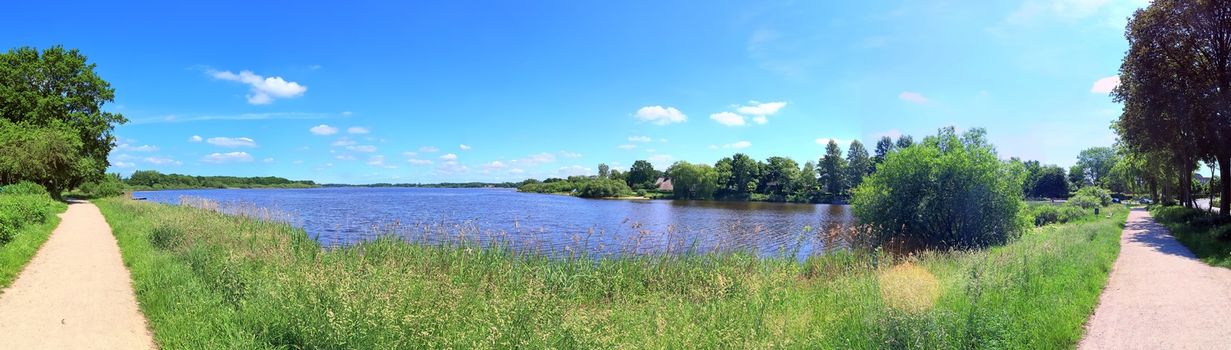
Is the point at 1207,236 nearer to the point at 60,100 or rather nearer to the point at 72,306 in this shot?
the point at 72,306

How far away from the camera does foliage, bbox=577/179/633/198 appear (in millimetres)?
99562

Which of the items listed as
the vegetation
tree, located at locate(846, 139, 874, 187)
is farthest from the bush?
tree, located at locate(846, 139, 874, 187)

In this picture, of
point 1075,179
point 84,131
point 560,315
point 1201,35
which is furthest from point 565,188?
point 560,315

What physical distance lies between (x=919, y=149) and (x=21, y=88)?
54389 millimetres

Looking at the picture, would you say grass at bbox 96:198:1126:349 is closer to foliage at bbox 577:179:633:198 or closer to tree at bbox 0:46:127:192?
tree at bbox 0:46:127:192

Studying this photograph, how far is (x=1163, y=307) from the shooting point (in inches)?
311

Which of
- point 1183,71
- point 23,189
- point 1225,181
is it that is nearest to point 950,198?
point 1183,71

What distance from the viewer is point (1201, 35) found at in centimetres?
1847

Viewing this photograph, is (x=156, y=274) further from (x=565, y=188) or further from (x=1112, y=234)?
(x=565, y=188)

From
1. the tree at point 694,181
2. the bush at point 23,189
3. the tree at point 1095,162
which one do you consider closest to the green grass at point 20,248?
the bush at point 23,189

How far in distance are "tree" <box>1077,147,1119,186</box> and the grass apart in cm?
11844

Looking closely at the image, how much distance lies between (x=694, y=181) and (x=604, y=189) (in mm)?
17507

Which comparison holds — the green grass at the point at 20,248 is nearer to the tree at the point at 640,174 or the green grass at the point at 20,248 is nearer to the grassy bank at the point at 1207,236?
the grassy bank at the point at 1207,236

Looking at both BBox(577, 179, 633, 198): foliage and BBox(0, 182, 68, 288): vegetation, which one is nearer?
BBox(0, 182, 68, 288): vegetation
